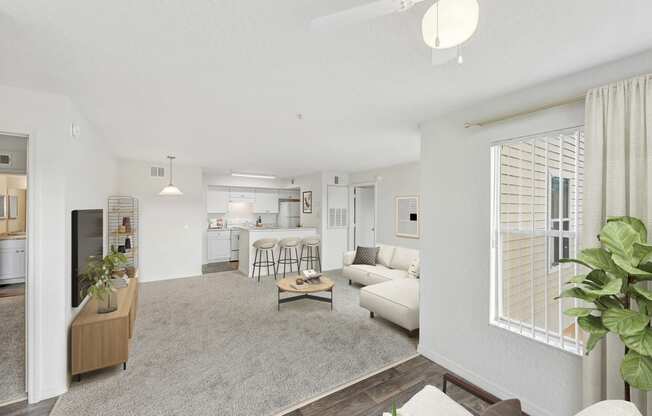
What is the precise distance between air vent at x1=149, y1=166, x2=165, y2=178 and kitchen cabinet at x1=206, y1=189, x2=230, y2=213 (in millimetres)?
1991

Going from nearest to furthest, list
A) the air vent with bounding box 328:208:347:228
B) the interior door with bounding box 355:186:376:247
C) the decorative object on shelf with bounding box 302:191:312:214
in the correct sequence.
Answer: the air vent with bounding box 328:208:347:228 < the decorative object on shelf with bounding box 302:191:312:214 < the interior door with bounding box 355:186:376:247

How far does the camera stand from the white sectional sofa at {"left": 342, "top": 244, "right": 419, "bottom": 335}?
10.2 ft

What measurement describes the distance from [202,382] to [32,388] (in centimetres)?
119

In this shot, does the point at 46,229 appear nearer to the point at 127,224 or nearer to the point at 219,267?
the point at 127,224

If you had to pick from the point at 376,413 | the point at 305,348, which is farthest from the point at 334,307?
the point at 376,413

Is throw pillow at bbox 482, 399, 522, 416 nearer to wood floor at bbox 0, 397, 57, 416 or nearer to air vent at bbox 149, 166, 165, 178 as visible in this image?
wood floor at bbox 0, 397, 57, 416

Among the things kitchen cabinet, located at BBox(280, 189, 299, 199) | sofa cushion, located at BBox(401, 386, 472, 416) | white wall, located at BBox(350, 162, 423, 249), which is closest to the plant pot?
sofa cushion, located at BBox(401, 386, 472, 416)

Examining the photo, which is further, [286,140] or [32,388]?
[286,140]

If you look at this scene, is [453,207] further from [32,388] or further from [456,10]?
[32,388]

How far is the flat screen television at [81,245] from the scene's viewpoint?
2254 millimetres

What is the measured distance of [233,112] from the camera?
8.33 feet

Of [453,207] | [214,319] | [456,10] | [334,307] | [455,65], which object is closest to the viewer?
[456,10]

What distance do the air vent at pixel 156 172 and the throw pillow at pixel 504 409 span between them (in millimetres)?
5933

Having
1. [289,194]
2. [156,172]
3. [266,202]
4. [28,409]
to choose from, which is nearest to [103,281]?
[28,409]
